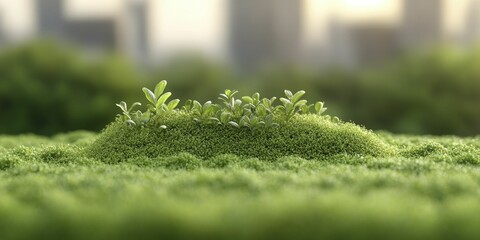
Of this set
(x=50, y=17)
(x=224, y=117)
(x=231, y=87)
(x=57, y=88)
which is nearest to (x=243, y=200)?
(x=224, y=117)

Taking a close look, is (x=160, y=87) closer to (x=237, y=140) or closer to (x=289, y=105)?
(x=237, y=140)

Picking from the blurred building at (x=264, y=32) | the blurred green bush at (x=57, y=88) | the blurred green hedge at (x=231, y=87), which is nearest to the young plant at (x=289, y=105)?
the blurred green hedge at (x=231, y=87)

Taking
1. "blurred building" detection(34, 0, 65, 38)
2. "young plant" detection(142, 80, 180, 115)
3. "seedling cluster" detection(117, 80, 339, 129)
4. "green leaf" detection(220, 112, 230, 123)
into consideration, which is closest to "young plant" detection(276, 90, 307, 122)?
"seedling cluster" detection(117, 80, 339, 129)

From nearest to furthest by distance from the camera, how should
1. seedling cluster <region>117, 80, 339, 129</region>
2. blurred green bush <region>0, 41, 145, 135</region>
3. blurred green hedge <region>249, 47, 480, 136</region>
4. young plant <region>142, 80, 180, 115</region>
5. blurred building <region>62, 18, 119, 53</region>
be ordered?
seedling cluster <region>117, 80, 339, 129</region> → young plant <region>142, 80, 180, 115</region> → blurred green bush <region>0, 41, 145, 135</region> → blurred green hedge <region>249, 47, 480, 136</region> → blurred building <region>62, 18, 119, 53</region>

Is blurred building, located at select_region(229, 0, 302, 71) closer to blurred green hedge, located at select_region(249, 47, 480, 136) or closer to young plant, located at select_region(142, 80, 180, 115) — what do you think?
blurred green hedge, located at select_region(249, 47, 480, 136)

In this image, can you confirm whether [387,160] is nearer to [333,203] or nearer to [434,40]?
[333,203]
